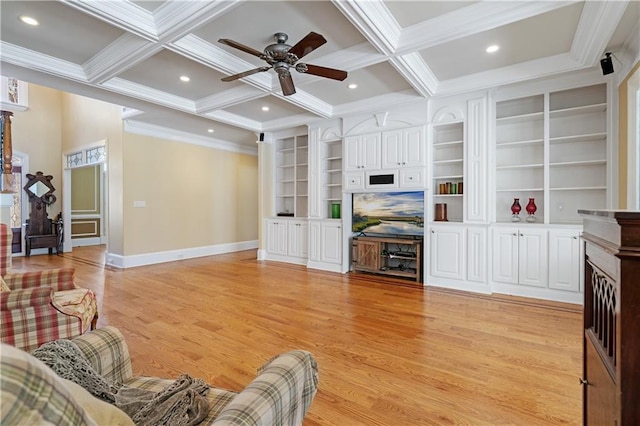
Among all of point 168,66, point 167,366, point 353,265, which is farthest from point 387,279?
point 168,66

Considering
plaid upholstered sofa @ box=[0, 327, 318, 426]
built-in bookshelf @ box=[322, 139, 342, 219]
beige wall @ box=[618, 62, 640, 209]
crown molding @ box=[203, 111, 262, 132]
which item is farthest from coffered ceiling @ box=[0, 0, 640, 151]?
plaid upholstered sofa @ box=[0, 327, 318, 426]

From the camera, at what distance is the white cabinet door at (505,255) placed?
14.0 feet

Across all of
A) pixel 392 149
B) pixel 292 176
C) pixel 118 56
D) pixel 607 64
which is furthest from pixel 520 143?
pixel 118 56

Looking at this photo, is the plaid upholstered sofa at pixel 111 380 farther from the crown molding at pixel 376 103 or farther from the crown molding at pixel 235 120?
the crown molding at pixel 235 120

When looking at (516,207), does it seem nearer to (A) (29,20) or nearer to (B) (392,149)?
(B) (392,149)

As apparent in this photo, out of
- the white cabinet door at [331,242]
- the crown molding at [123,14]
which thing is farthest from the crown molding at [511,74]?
the crown molding at [123,14]

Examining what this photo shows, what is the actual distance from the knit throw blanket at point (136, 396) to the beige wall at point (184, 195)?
5776mm

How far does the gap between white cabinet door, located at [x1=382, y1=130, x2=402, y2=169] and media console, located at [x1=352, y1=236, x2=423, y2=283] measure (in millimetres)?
1225

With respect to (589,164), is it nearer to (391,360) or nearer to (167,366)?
(391,360)

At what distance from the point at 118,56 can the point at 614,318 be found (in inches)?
173

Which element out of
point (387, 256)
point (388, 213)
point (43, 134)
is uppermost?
point (43, 134)

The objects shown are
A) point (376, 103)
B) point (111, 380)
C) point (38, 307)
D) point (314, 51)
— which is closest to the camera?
point (111, 380)

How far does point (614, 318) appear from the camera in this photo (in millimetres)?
828

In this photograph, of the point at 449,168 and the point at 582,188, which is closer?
the point at 582,188
